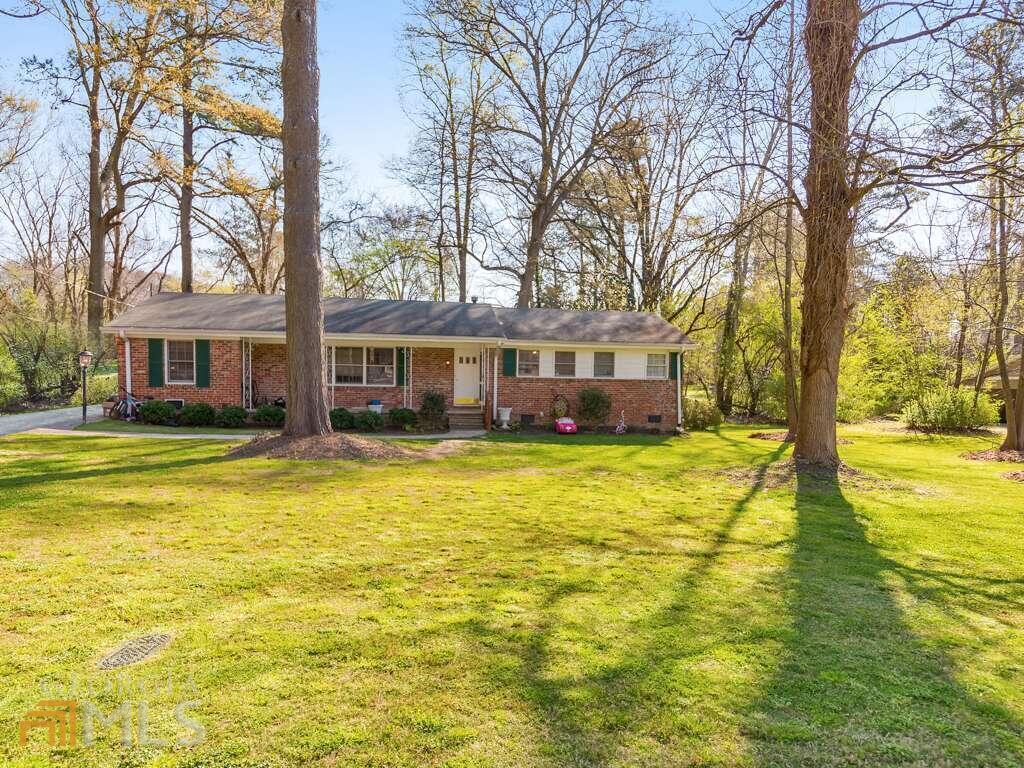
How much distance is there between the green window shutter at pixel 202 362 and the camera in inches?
599

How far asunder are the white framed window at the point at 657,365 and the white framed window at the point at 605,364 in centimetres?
116

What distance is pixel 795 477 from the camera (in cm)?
959

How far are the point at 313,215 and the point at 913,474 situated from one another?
12289 millimetres

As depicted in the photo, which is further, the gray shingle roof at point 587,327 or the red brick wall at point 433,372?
the gray shingle roof at point 587,327

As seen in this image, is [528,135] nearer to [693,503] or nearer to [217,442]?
[217,442]

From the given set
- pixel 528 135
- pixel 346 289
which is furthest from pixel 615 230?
pixel 346 289

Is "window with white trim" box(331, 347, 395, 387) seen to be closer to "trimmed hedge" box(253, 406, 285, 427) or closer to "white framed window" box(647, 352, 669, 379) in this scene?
"trimmed hedge" box(253, 406, 285, 427)

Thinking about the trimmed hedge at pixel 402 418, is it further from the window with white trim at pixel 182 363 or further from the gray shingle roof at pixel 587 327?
the window with white trim at pixel 182 363

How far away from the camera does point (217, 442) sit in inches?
464

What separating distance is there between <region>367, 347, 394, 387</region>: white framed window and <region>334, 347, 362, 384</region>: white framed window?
0.95 feet

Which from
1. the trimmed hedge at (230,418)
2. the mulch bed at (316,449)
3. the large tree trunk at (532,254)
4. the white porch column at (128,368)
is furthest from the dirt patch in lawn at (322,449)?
the large tree trunk at (532,254)

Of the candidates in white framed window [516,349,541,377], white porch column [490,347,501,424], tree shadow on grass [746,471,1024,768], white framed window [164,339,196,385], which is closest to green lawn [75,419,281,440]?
white framed window [164,339,196,385]

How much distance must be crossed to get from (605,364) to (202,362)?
37.3 feet

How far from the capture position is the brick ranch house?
1521 cm
